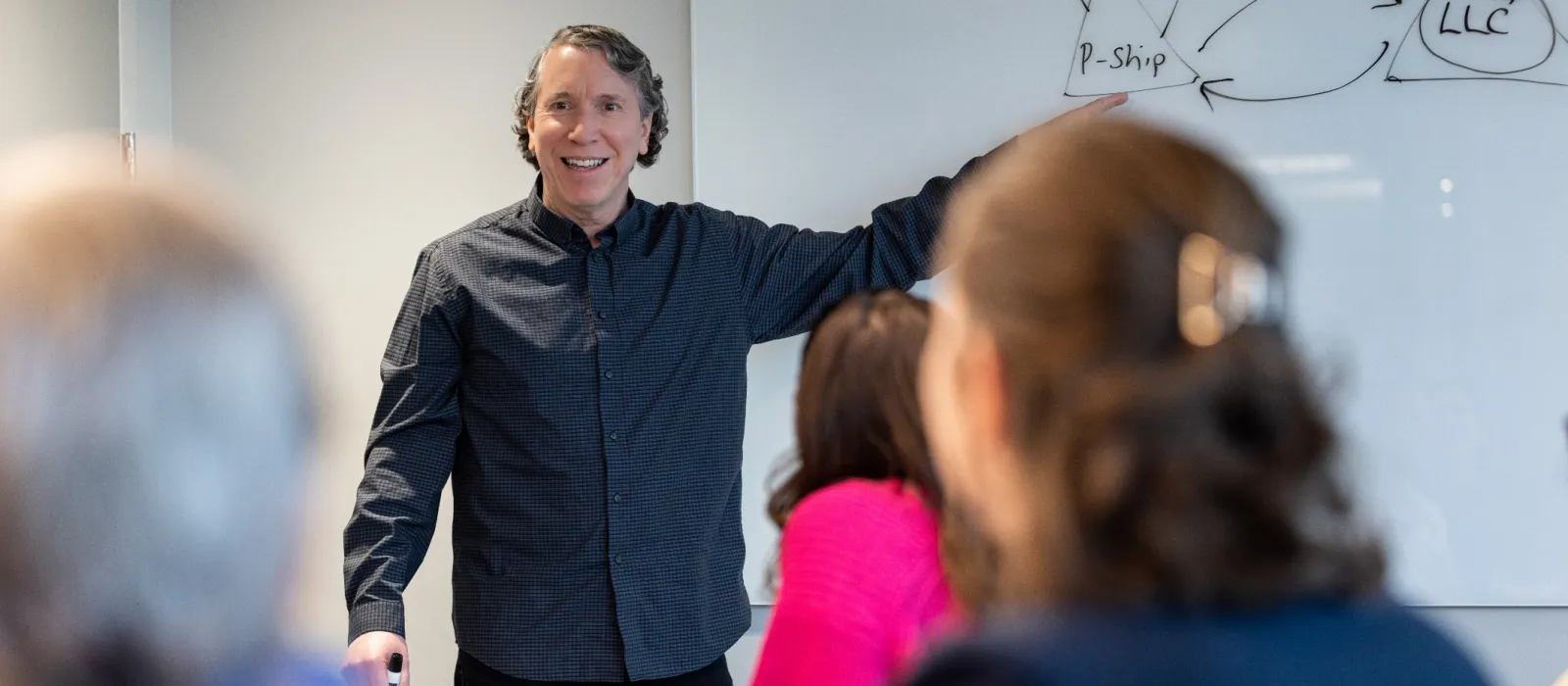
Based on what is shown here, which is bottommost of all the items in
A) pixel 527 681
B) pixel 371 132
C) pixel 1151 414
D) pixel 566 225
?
pixel 527 681

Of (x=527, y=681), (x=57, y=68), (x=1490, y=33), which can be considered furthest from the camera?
(x=57, y=68)

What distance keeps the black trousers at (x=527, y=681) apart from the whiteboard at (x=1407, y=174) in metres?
1.19

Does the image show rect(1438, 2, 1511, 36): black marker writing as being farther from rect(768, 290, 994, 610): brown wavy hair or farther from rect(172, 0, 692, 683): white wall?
rect(768, 290, 994, 610): brown wavy hair

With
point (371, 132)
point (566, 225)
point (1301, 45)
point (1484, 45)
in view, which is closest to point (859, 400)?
point (566, 225)

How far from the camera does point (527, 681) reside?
6.48 feet

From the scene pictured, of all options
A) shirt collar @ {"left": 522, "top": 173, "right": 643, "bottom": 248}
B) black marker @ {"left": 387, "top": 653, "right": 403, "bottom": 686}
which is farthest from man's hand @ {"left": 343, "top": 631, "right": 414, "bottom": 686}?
shirt collar @ {"left": 522, "top": 173, "right": 643, "bottom": 248}

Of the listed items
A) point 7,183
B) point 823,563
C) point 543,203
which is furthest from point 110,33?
point 7,183

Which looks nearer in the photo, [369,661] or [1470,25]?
[369,661]

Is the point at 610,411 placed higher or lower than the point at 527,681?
higher

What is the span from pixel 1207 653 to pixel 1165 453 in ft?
0.35

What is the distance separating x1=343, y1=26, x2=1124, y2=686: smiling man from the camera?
1987 mm

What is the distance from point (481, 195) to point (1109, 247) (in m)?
2.42

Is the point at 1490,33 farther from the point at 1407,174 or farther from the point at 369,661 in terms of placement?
the point at 369,661

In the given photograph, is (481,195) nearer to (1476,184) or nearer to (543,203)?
(543,203)
